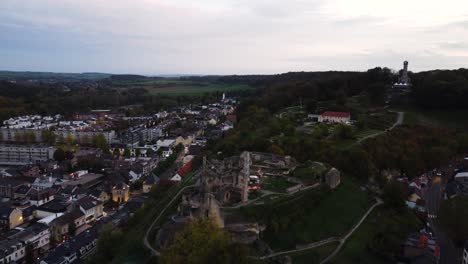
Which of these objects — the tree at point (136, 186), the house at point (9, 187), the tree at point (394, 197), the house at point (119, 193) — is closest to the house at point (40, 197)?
the house at point (9, 187)

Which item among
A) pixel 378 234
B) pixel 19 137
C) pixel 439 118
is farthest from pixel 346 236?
pixel 19 137

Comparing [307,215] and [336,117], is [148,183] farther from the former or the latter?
[336,117]

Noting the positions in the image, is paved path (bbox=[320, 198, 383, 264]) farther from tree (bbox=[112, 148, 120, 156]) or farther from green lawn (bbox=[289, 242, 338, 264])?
tree (bbox=[112, 148, 120, 156])

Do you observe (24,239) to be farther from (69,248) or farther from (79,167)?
(79,167)

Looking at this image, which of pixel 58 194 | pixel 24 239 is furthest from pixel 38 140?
pixel 24 239

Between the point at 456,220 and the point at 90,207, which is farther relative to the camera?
the point at 90,207

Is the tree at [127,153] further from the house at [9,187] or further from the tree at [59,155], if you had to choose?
the house at [9,187]

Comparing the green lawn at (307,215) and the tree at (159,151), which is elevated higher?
the green lawn at (307,215)
